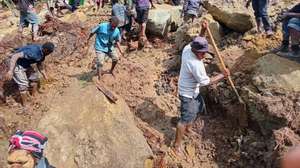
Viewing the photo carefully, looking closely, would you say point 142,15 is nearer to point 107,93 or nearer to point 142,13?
point 142,13

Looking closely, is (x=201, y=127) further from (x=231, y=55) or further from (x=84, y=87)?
(x=84, y=87)

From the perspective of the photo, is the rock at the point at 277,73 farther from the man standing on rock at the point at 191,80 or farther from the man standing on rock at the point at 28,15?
the man standing on rock at the point at 28,15

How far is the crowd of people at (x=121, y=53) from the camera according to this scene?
19.4 feet

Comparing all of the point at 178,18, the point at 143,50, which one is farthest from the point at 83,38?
the point at 178,18

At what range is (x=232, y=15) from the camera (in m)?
8.54

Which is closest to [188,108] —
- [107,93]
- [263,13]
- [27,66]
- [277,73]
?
[277,73]

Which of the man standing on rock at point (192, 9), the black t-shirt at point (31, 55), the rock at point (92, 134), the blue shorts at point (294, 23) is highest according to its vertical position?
the blue shorts at point (294, 23)

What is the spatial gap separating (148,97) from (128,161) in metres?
1.59

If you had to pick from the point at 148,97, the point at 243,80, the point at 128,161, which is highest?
the point at 243,80

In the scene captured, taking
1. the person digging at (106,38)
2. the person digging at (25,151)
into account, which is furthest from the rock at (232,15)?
the person digging at (25,151)

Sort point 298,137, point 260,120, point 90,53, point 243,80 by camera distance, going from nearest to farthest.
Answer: point 298,137 < point 260,120 < point 243,80 < point 90,53

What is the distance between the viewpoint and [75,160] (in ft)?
22.1

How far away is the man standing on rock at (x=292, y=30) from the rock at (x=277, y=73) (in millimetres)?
197

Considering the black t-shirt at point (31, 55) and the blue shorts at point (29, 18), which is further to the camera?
the blue shorts at point (29, 18)
